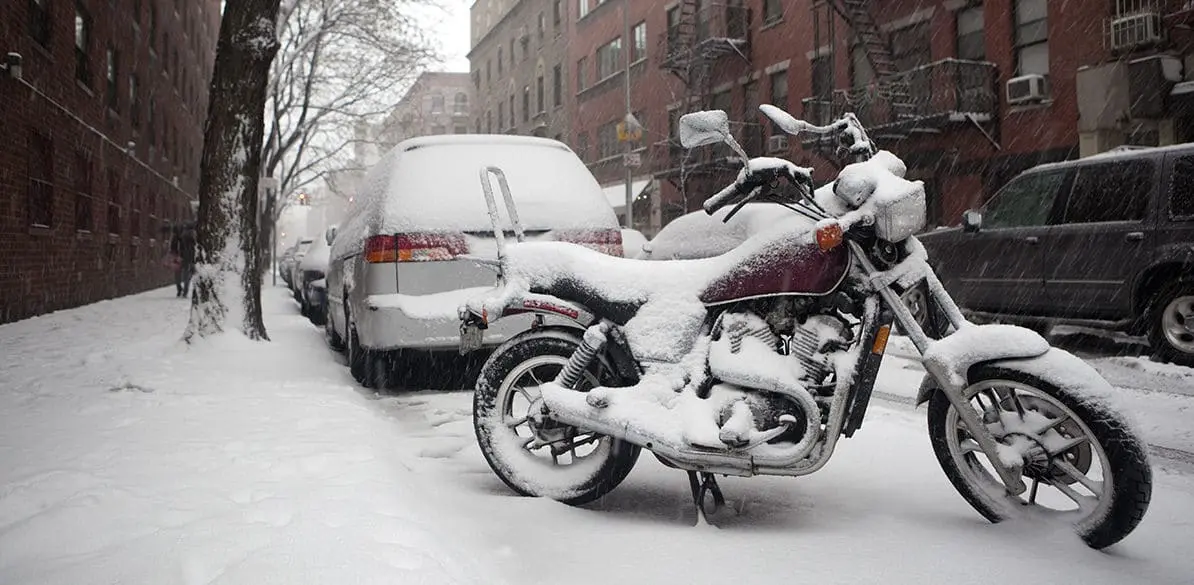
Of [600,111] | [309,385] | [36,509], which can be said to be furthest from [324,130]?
[36,509]

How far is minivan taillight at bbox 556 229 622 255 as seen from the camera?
615cm

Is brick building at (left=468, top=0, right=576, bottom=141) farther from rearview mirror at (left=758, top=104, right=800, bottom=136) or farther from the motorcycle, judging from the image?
the motorcycle

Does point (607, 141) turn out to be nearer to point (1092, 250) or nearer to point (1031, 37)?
point (1031, 37)

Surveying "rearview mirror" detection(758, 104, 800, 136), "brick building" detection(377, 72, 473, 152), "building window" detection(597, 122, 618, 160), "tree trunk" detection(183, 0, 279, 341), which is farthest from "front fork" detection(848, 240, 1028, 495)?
"building window" detection(597, 122, 618, 160)

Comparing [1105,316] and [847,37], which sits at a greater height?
[847,37]

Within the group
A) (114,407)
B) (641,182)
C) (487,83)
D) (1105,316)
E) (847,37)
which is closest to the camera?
(114,407)

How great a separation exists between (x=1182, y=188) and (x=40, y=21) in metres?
17.0

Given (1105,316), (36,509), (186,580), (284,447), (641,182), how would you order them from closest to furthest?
1. (186,580)
2. (36,509)
3. (284,447)
4. (1105,316)
5. (641,182)

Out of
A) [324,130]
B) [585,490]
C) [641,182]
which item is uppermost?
[324,130]

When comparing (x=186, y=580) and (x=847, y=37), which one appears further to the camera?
(x=847, y=37)

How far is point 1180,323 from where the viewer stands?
7.61 m

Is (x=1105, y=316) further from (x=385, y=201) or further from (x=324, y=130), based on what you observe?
(x=324, y=130)

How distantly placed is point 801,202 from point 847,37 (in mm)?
20913

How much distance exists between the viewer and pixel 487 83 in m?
56.6
